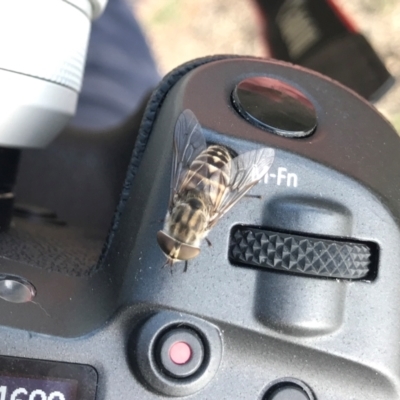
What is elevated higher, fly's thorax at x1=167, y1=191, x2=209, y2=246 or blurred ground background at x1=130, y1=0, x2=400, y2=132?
blurred ground background at x1=130, y1=0, x2=400, y2=132

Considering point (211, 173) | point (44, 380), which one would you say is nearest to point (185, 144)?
point (211, 173)

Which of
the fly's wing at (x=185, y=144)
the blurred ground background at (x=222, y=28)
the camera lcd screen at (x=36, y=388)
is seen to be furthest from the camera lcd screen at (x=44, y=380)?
the blurred ground background at (x=222, y=28)

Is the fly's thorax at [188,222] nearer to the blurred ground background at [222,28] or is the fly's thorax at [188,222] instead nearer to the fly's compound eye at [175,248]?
the fly's compound eye at [175,248]

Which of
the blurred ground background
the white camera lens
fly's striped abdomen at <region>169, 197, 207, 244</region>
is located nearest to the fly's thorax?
fly's striped abdomen at <region>169, 197, 207, 244</region>

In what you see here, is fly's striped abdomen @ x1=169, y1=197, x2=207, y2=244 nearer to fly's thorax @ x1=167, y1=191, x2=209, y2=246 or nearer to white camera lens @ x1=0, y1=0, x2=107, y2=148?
fly's thorax @ x1=167, y1=191, x2=209, y2=246

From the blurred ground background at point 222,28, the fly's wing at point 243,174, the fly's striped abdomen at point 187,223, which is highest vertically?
the blurred ground background at point 222,28

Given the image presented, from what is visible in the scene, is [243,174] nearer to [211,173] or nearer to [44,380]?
[211,173]

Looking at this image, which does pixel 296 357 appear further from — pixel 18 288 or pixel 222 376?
pixel 18 288
